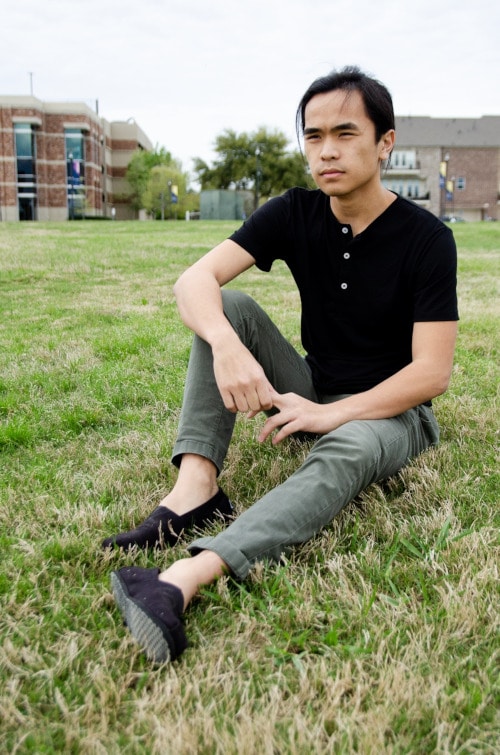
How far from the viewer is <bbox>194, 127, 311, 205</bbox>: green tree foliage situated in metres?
56.5

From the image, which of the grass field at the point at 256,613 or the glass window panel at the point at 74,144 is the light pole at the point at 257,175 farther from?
the grass field at the point at 256,613

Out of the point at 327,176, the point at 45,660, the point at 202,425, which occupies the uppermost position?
the point at 327,176

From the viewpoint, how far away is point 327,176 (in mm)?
2494

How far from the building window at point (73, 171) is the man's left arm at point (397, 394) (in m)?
59.4

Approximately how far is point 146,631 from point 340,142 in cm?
178

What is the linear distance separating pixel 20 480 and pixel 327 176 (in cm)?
178

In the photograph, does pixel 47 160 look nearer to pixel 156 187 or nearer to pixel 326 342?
pixel 156 187

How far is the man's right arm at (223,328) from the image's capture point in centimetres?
237

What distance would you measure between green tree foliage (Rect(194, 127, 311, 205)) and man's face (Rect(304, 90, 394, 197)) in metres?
55.2

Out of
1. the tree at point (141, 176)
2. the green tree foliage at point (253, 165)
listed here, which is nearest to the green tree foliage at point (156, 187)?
the tree at point (141, 176)

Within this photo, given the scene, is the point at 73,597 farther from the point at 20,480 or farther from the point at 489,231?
the point at 489,231

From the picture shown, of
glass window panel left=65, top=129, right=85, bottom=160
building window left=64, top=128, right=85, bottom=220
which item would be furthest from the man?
glass window panel left=65, top=129, right=85, bottom=160

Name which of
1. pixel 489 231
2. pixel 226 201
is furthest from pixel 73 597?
pixel 226 201

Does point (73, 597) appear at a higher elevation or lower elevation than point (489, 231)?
lower
